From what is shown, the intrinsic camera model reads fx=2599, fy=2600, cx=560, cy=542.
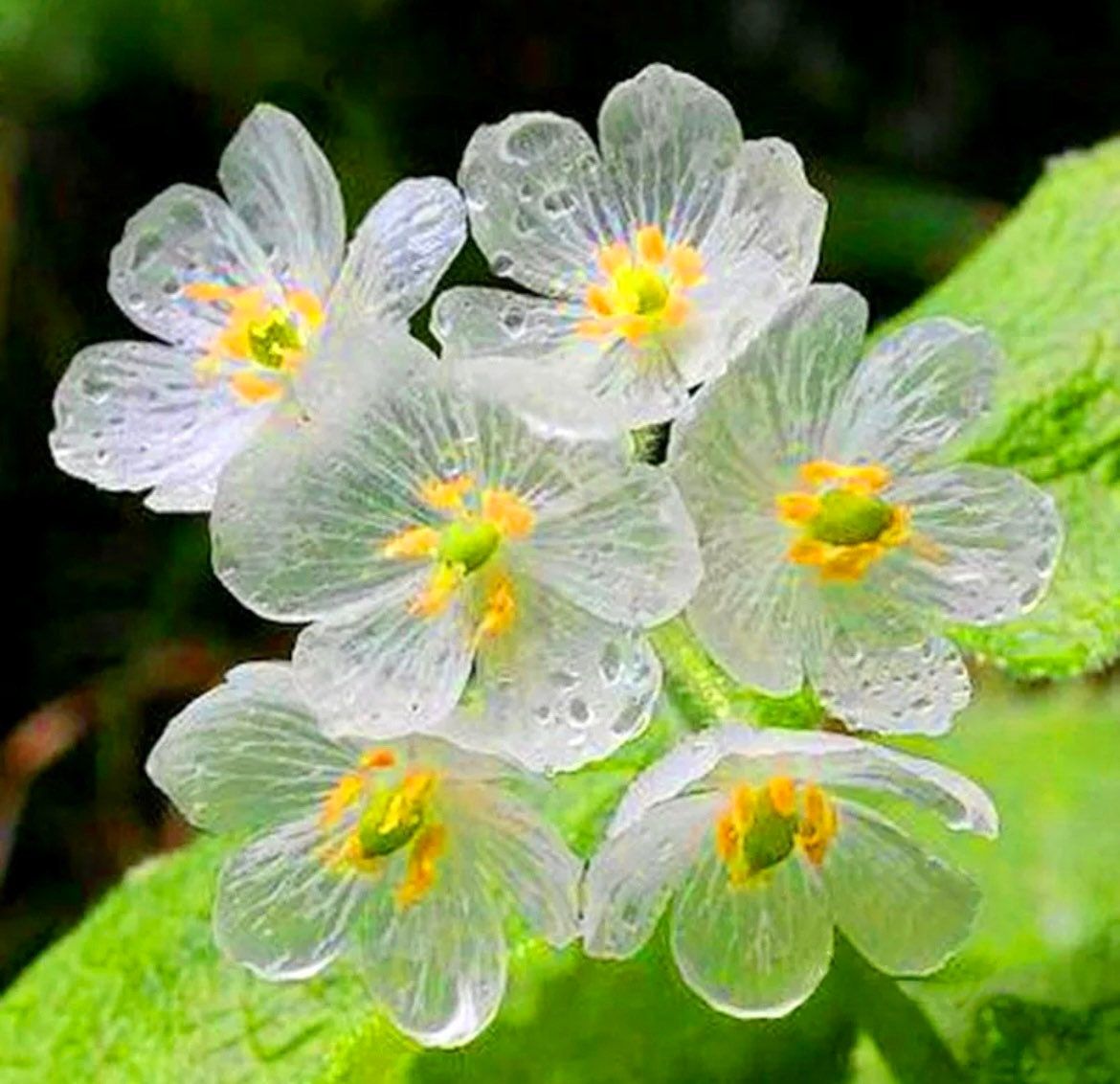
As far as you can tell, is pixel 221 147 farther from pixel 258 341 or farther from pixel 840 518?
pixel 840 518

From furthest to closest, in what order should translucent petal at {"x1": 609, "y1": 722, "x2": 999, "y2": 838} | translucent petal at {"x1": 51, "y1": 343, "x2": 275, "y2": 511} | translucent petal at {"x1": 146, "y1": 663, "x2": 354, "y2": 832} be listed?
translucent petal at {"x1": 51, "y1": 343, "x2": 275, "y2": 511}, translucent petal at {"x1": 146, "y1": 663, "x2": 354, "y2": 832}, translucent petal at {"x1": 609, "y1": 722, "x2": 999, "y2": 838}

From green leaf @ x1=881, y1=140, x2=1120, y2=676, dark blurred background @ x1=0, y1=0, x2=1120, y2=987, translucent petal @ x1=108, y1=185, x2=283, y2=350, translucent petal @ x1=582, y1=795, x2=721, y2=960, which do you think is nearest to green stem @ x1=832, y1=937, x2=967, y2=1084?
green leaf @ x1=881, y1=140, x2=1120, y2=676

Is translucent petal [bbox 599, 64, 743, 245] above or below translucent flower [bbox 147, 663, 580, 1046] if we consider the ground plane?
above

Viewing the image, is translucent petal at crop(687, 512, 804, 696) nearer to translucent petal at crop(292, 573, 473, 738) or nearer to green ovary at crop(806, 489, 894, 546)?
green ovary at crop(806, 489, 894, 546)

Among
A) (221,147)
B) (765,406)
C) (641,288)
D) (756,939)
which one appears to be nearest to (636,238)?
(641,288)

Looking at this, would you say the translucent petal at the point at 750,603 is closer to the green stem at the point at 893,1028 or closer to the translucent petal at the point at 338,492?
the translucent petal at the point at 338,492

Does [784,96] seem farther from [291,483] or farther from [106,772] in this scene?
[291,483]

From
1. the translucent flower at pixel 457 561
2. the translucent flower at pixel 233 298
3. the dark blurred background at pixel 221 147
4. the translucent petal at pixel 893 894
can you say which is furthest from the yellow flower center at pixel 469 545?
the dark blurred background at pixel 221 147
